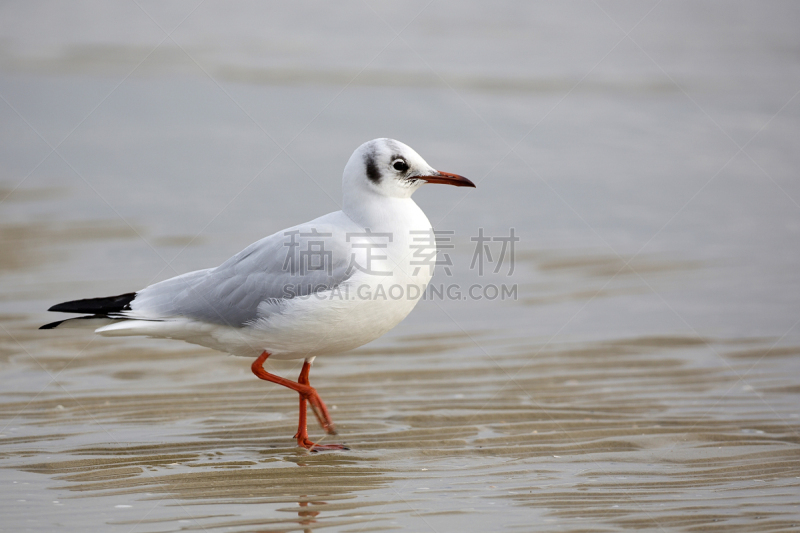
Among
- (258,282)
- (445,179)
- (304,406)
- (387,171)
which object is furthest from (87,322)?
(445,179)

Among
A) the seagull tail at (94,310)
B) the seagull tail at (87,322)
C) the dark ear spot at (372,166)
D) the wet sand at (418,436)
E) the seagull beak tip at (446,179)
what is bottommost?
the wet sand at (418,436)

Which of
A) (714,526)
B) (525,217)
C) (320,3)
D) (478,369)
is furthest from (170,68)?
(714,526)

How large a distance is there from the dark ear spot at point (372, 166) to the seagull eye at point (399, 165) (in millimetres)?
103

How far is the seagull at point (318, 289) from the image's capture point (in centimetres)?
519

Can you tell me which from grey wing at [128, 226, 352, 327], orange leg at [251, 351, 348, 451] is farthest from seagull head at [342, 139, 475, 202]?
orange leg at [251, 351, 348, 451]

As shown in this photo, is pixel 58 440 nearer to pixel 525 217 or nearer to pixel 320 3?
pixel 525 217

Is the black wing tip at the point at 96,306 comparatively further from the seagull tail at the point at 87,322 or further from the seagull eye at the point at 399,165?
the seagull eye at the point at 399,165

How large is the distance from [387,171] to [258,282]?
974mm

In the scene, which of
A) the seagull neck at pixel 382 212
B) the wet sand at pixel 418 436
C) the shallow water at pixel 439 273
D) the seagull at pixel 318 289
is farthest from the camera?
the seagull neck at pixel 382 212

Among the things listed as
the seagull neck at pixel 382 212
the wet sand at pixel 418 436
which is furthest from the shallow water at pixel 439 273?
the seagull neck at pixel 382 212

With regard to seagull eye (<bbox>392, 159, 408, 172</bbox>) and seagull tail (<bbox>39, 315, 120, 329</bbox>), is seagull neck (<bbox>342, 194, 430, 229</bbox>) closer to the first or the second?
seagull eye (<bbox>392, 159, 408, 172</bbox>)

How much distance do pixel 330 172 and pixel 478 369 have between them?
5.04 metres

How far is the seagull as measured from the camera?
5191mm

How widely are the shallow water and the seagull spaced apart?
603mm
